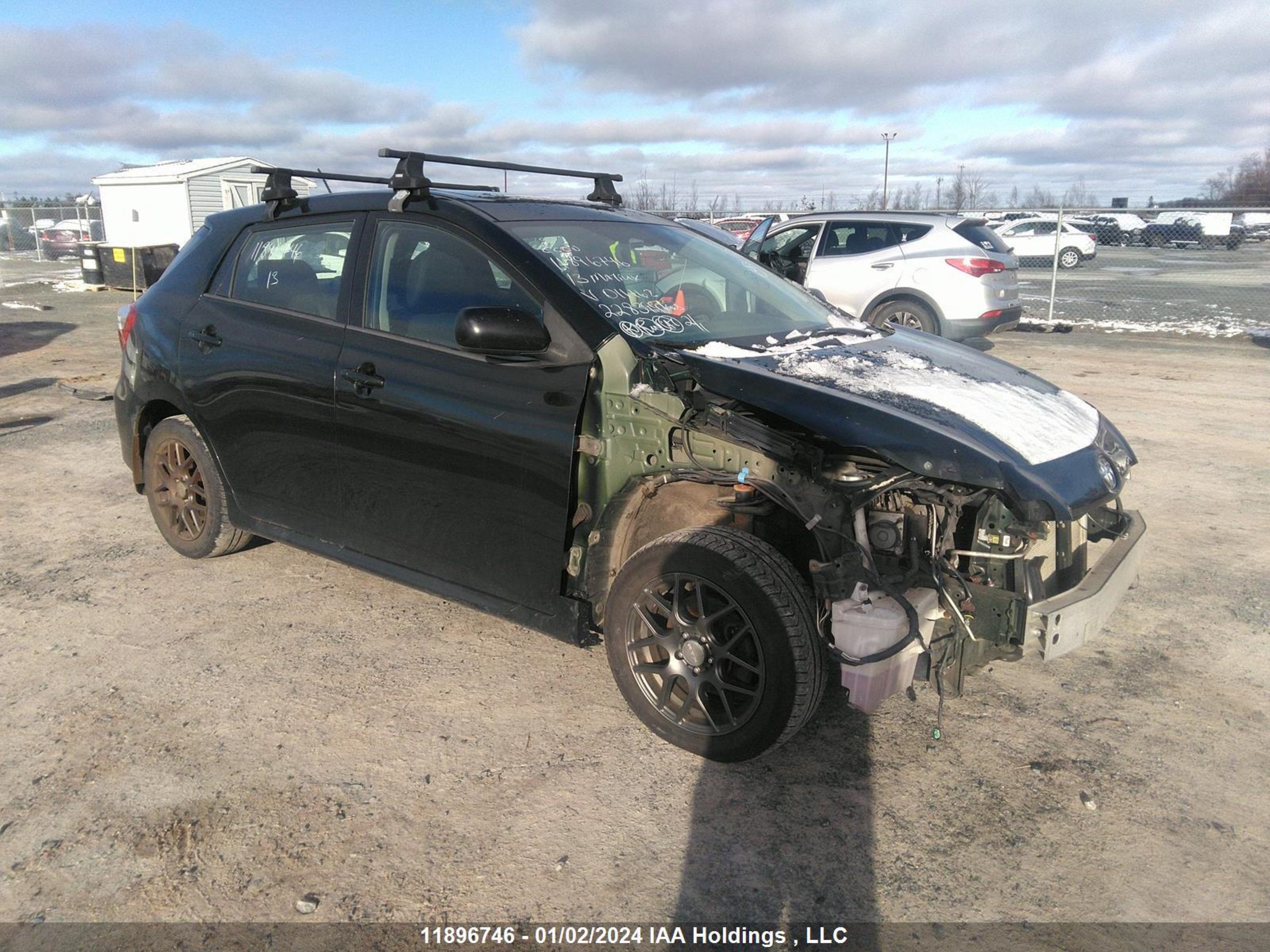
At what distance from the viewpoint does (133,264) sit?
21016mm

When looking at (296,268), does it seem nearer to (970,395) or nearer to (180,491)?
(180,491)

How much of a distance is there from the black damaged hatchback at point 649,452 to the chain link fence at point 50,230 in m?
32.0

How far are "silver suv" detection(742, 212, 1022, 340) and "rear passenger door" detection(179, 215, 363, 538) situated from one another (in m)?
7.40

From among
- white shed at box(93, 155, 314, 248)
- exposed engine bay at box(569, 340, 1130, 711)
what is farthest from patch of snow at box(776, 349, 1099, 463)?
white shed at box(93, 155, 314, 248)

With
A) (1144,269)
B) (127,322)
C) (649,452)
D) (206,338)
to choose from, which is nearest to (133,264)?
(127,322)

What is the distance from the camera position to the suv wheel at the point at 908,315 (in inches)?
459

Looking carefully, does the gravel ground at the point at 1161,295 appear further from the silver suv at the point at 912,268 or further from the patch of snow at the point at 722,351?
the patch of snow at the point at 722,351

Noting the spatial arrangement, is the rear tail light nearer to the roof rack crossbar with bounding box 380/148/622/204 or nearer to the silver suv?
the roof rack crossbar with bounding box 380/148/622/204

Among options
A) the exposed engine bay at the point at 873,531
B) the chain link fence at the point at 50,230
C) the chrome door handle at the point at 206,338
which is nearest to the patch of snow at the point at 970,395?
the exposed engine bay at the point at 873,531

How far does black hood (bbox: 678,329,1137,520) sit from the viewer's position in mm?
2951

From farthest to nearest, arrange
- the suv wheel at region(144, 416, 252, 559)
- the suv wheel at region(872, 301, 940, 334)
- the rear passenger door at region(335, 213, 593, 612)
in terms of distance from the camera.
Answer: the suv wheel at region(872, 301, 940, 334) → the suv wheel at region(144, 416, 252, 559) → the rear passenger door at region(335, 213, 593, 612)

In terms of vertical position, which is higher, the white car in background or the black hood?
the white car in background

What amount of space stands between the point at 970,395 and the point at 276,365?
2880 mm

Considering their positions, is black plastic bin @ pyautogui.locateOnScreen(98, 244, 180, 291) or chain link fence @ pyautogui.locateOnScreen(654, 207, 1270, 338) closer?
chain link fence @ pyautogui.locateOnScreen(654, 207, 1270, 338)
